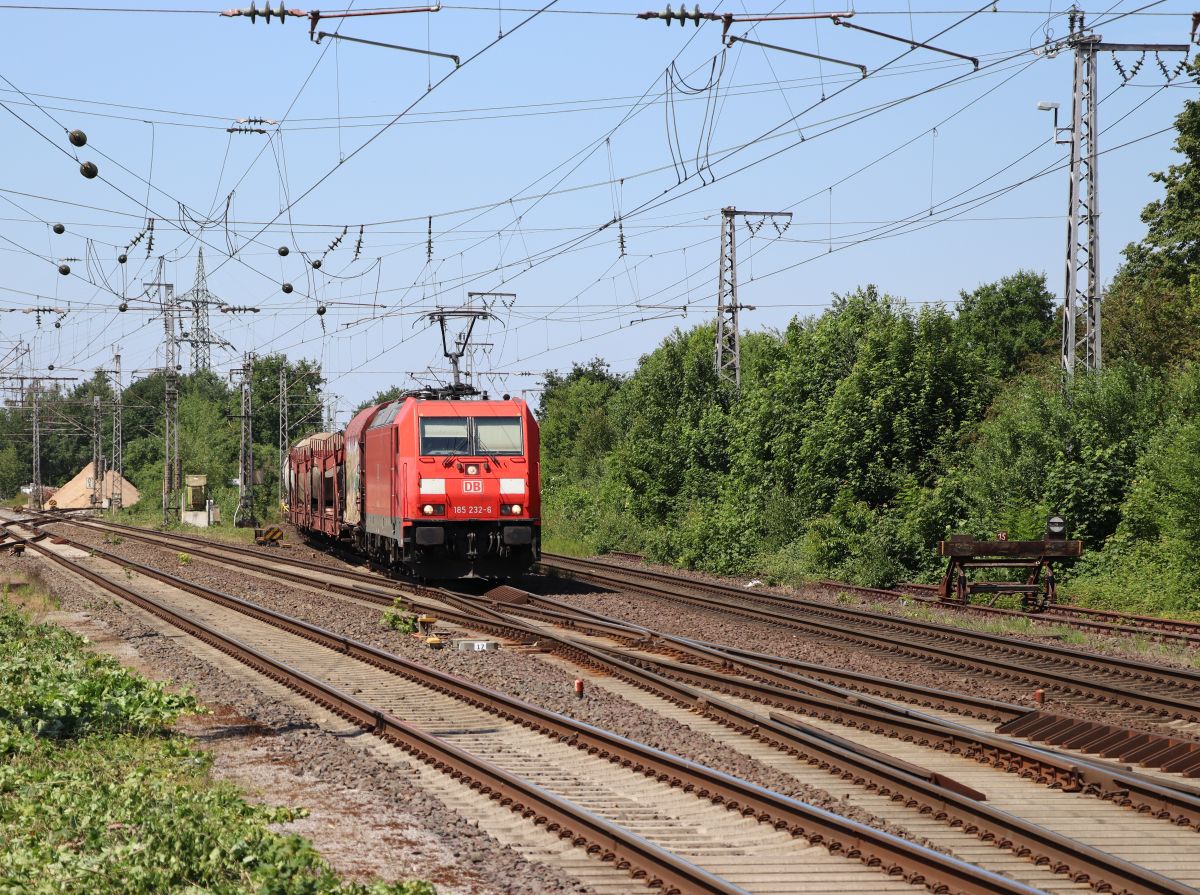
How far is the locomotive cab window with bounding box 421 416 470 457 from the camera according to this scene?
23.4 meters

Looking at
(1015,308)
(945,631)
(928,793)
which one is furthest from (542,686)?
(1015,308)

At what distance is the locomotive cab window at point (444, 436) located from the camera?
2339 centimetres

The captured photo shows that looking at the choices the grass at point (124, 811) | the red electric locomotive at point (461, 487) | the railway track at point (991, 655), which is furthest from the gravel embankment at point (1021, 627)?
the grass at point (124, 811)

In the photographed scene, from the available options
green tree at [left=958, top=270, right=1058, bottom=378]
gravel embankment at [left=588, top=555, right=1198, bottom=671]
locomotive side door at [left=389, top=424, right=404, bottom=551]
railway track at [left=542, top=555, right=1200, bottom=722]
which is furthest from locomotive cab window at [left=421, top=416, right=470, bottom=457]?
green tree at [left=958, top=270, right=1058, bottom=378]

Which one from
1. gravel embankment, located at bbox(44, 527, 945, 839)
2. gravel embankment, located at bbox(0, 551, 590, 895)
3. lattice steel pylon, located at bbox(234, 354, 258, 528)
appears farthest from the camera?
lattice steel pylon, located at bbox(234, 354, 258, 528)

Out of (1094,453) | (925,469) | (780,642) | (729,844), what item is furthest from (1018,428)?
(729,844)

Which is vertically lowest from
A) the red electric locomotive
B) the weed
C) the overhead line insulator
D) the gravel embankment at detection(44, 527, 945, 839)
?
the gravel embankment at detection(44, 527, 945, 839)

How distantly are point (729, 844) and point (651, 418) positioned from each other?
1220 inches

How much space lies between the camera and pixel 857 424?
28422 millimetres

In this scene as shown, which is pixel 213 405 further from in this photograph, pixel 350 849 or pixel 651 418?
pixel 350 849

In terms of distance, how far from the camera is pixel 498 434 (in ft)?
78.3

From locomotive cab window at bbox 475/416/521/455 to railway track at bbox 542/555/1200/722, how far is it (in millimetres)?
3830

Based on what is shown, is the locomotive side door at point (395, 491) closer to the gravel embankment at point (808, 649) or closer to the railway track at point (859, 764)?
the gravel embankment at point (808, 649)

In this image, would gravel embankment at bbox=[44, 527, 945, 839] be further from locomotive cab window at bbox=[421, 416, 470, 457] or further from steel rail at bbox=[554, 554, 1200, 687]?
steel rail at bbox=[554, 554, 1200, 687]
